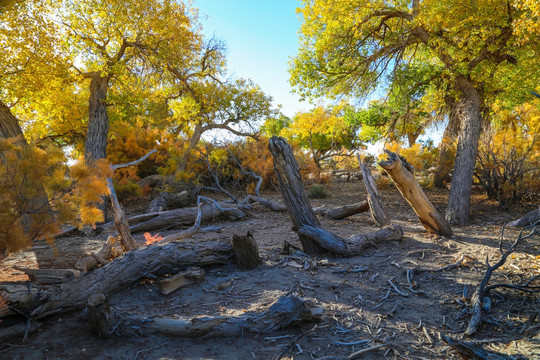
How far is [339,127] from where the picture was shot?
1583cm

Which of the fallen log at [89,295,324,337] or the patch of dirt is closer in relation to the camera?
the patch of dirt

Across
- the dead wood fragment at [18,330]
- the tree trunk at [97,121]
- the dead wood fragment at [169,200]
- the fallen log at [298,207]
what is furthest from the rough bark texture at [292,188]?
the tree trunk at [97,121]

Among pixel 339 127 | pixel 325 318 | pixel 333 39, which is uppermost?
pixel 333 39

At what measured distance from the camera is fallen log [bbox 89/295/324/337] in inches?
121

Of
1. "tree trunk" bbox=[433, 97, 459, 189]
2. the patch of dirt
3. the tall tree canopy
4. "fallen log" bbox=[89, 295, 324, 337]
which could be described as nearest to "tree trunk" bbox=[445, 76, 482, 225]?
the tall tree canopy

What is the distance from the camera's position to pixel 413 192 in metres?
6.05

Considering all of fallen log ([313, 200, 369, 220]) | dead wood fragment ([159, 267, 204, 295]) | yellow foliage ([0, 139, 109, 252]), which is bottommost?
dead wood fragment ([159, 267, 204, 295])

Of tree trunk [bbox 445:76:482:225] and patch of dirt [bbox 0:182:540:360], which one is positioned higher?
tree trunk [bbox 445:76:482:225]

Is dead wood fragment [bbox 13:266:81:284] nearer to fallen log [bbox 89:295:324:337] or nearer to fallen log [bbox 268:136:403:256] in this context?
fallen log [bbox 89:295:324:337]

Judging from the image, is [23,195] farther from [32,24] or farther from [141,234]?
[32,24]

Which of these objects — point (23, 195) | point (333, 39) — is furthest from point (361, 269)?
point (333, 39)

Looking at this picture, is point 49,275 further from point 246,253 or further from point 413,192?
point 413,192

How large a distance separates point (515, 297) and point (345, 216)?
474cm

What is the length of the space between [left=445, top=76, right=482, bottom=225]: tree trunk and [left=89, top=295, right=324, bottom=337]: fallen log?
613 centimetres
